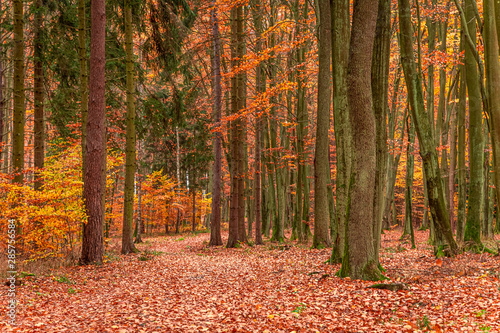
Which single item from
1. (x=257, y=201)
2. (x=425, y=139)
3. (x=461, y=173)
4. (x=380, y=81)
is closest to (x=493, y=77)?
(x=425, y=139)

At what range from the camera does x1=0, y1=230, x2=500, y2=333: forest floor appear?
4742 millimetres

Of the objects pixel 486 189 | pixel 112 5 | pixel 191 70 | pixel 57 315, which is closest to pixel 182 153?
pixel 191 70

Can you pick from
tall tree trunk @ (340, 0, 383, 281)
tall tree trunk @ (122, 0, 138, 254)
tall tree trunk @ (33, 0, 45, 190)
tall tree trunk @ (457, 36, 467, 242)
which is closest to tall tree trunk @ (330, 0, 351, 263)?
tall tree trunk @ (340, 0, 383, 281)

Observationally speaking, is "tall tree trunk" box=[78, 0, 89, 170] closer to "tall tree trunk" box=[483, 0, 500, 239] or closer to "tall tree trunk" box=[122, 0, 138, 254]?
"tall tree trunk" box=[122, 0, 138, 254]

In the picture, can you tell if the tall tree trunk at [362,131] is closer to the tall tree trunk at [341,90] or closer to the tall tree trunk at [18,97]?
the tall tree trunk at [341,90]

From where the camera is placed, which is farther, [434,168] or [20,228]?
[20,228]

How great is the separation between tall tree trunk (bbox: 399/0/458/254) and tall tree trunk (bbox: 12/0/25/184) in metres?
9.61

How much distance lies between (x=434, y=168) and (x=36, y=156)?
12.1m

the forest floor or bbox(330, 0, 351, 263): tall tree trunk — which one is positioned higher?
bbox(330, 0, 351, 263): tall tree trunk

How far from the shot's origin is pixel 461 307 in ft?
16.0

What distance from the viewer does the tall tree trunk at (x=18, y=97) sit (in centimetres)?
876

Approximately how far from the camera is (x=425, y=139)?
8406mm

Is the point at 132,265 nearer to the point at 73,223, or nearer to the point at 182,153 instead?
the point at 73,223

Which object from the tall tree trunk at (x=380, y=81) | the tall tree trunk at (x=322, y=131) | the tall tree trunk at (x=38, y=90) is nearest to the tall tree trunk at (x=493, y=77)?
the tall tree trunk at (x=380, y=81)
